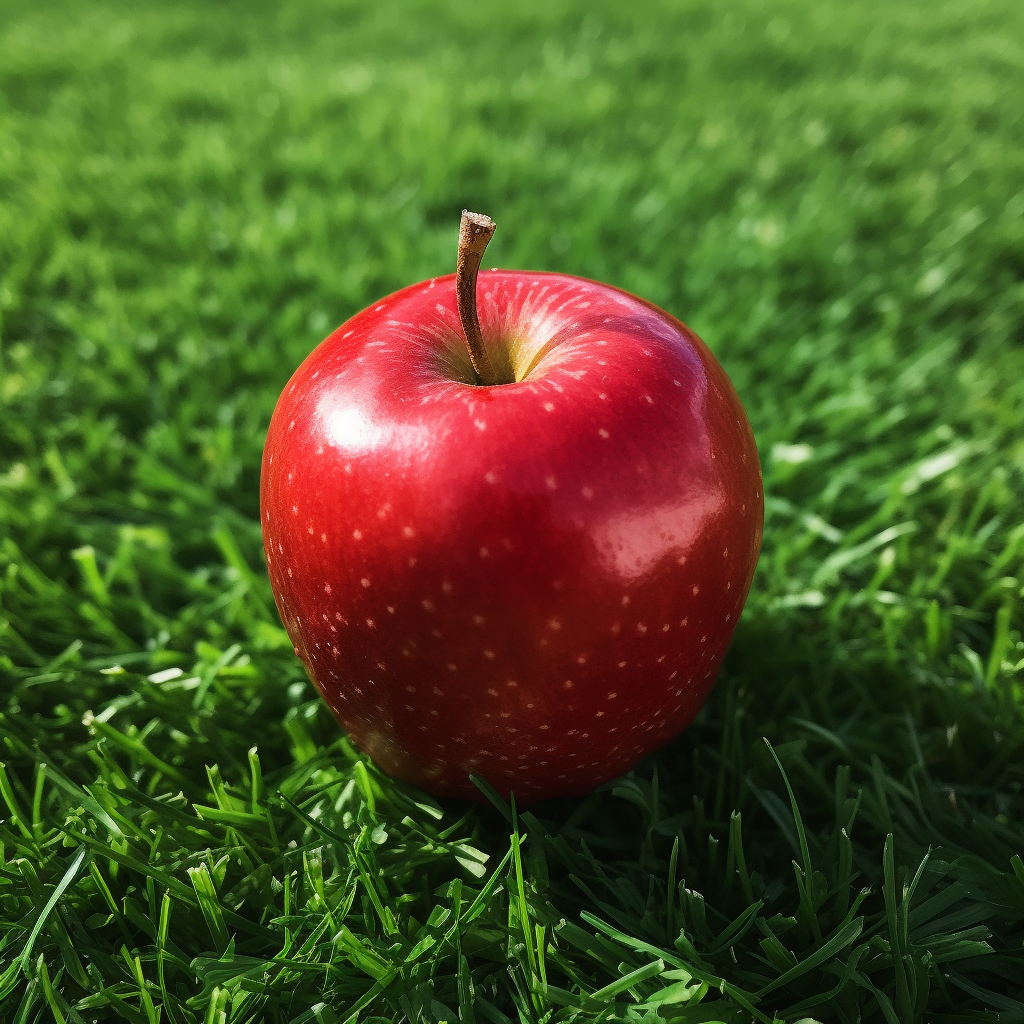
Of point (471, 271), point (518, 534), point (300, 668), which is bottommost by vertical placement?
point (300, 668)

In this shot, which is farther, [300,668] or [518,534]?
[300,668]

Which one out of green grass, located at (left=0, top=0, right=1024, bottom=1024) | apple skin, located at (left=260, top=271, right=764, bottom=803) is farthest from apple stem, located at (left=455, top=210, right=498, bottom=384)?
green grass, located at (left=0, top=0, right=1024, bottom=1024)

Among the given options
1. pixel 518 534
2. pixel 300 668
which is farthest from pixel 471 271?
pixel 300 668

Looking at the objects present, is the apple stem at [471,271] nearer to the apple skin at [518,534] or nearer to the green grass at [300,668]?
the apple skin at [518,534]

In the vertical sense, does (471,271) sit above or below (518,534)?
above

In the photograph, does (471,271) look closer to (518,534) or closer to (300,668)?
(518,534)

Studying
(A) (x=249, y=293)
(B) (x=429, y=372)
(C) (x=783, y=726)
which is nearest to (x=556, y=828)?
(C) (x=783, y=726)

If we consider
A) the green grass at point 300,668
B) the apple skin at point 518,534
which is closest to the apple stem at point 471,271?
the apple skin at point 518,534

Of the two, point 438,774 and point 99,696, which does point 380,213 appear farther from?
point 438,774
